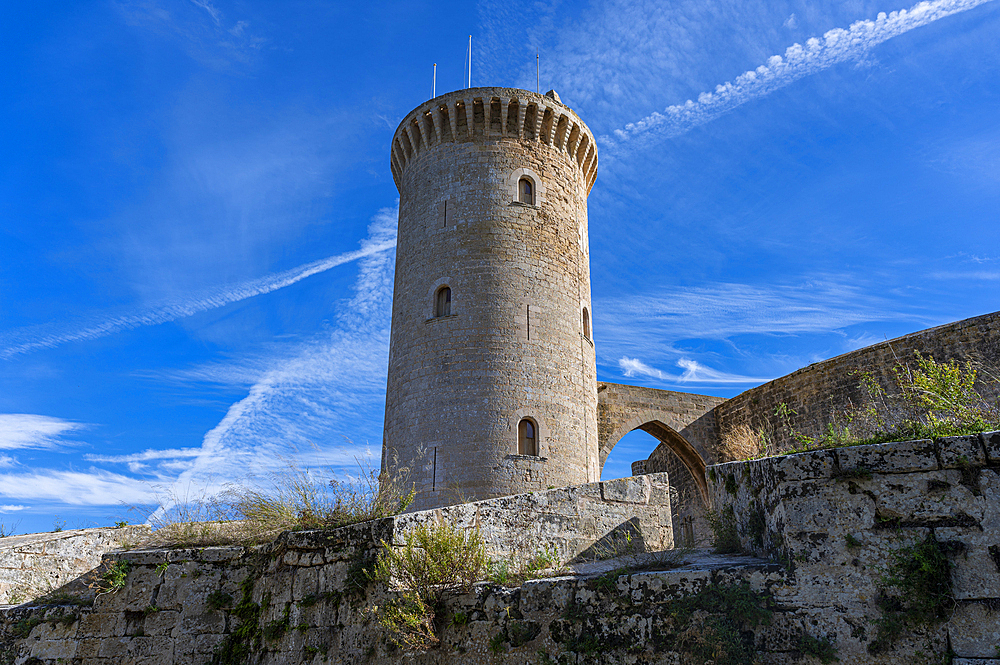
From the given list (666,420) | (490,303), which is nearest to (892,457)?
(490,303)

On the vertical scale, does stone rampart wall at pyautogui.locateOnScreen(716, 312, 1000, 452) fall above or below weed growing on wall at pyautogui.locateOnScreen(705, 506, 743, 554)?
above

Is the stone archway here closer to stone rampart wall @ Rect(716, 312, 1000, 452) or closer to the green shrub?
stone rampart wall @ Rect(716, 312, 1000, 452)

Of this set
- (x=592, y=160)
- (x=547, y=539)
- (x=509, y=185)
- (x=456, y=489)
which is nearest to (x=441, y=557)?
(x=547, y=539)

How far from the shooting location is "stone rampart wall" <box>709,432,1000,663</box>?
3682mm

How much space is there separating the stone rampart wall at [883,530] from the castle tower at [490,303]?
7448mm

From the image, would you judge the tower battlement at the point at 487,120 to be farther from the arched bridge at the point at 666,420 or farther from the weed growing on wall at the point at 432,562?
the weed growing on wall at the point at 432,562

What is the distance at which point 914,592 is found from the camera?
3771mm

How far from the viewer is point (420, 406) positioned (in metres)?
12.4

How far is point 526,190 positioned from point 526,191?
0.03m

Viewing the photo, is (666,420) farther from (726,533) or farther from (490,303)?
(726,533)

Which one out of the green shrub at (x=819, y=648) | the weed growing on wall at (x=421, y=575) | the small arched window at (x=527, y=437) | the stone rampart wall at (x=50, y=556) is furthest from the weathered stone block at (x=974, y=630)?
the small arched window at (x=527, y=437)

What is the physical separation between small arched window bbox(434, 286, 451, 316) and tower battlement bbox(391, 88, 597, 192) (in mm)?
3605

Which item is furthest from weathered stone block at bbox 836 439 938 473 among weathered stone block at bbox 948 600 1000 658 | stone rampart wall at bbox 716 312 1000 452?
stone rampart wall at bbox 716 312 1000 452

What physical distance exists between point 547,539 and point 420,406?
6.57 m
